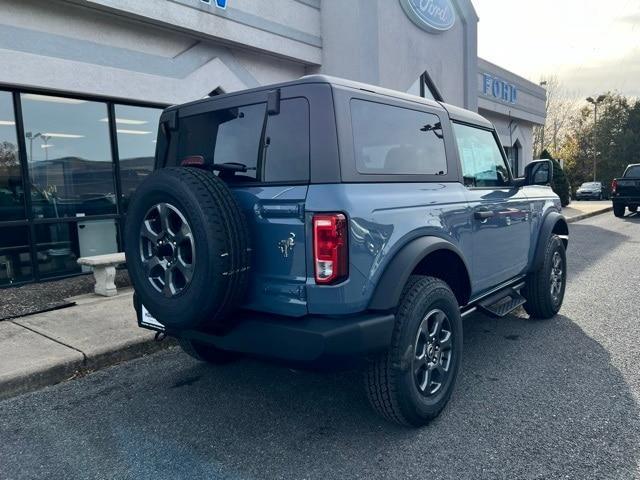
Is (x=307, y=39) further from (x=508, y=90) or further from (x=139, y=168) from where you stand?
(x=508, y=90)

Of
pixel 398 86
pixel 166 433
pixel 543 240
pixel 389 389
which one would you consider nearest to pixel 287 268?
pixel 389 389

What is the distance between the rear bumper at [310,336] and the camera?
2426mm

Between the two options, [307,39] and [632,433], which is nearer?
[632,433]

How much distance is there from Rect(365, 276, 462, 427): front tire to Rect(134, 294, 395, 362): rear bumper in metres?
0.17

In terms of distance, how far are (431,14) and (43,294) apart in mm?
10725

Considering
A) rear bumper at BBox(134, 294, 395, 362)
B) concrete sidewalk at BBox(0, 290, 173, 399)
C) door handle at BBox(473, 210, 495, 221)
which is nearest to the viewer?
rear bumper at BBox(134, 294, 395, 362)

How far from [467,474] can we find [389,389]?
0.56 m

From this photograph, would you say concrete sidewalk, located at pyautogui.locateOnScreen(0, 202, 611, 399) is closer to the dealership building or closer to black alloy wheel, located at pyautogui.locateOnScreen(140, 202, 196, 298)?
black alloy wheel, located at pyautogui.locateOnScreen(140, 202, 196, 298)

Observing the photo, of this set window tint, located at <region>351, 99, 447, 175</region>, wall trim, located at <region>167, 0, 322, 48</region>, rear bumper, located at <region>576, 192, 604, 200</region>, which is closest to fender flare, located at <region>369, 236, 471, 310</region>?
window tint, located at <region>351, 99, 447, 175</region>

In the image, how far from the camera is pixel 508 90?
20109 millimetres

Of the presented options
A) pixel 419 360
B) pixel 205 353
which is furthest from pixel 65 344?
pixel 419 360

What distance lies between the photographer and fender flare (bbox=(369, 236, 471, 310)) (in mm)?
2611

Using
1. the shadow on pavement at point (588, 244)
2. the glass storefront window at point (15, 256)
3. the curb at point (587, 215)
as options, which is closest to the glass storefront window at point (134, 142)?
the glass storefront window at point (15, 256)

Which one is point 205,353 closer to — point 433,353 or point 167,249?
point 167,249
